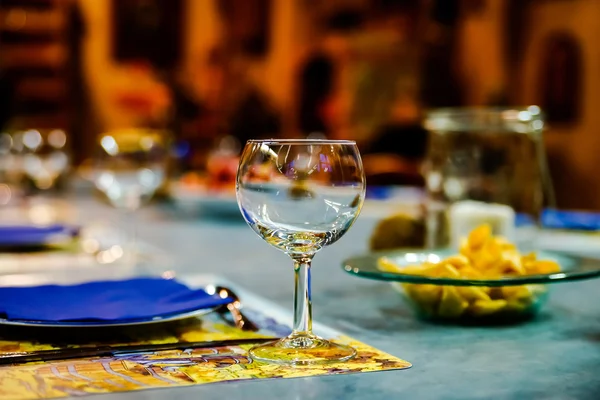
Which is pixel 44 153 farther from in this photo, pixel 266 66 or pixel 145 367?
pixel 266 66

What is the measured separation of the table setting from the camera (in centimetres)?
63

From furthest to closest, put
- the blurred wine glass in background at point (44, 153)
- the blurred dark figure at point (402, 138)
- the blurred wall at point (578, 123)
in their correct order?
the blurred dark figure at point (402, 138) < the blurred wall at point (578, 123) < the blurred wine glass in background at point (44, 153)

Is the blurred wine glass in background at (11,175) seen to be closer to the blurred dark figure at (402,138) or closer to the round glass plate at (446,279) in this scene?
the round glass plate at (446,279)

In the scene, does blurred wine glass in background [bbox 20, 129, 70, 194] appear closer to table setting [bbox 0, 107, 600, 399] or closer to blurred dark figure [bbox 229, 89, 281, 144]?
table setting [bbox 0, 107, 600, 399]

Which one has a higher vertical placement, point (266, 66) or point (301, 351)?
point (266, 66)

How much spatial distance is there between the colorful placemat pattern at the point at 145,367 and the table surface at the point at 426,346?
2cm

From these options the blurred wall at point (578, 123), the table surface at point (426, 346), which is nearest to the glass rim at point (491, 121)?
the table surface at point (426, 346)

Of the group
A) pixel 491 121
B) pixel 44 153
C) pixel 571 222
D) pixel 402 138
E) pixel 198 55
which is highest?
pixel 198 55

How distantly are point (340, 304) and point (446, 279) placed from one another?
0.22 meters

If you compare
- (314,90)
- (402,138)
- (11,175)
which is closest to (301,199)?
(11,175)

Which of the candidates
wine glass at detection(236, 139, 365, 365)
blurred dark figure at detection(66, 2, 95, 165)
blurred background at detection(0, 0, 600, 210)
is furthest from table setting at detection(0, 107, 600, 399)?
blurred dark figure at detection(66, 2, 95, 165)

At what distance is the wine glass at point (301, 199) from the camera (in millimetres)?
690

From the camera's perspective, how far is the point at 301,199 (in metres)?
0.69

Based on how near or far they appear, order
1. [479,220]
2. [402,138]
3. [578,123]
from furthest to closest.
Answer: [402,138] < [578,123] < [479,220]
